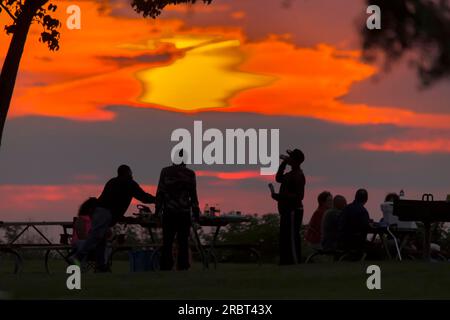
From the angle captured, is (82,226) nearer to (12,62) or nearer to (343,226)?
(12,62)

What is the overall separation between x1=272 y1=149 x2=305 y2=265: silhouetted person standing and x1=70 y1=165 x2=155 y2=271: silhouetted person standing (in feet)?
7.54

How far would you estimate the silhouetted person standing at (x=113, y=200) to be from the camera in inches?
822

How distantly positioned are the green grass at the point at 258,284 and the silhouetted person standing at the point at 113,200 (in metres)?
1.16

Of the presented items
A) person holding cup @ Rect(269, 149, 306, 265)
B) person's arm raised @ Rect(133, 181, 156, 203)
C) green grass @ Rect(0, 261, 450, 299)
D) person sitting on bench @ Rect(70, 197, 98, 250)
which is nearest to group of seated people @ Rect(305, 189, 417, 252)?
person holding cup @ Rect(269, 149, 306, 265)

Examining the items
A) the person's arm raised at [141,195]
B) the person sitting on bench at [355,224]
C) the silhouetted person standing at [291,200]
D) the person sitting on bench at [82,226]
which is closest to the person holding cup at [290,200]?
the silhouetted person standing at [291,200]

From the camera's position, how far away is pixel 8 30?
78.7ft

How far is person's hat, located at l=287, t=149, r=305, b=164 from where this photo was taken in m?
21.1

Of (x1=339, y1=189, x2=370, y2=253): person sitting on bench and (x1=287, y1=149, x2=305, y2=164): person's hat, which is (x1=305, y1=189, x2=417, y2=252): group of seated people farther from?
(x1=287, y1=149, x2=305, y2=164): person's hat

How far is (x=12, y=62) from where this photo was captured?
2303cm

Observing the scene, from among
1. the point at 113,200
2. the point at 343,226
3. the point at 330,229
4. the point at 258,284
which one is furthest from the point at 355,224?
the point at 258,284
